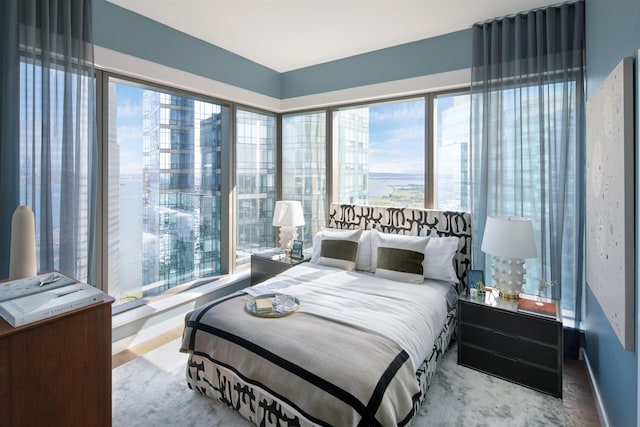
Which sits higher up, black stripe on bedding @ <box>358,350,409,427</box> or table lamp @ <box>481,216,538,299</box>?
table lamp @ <box>481,216,538,299</box>

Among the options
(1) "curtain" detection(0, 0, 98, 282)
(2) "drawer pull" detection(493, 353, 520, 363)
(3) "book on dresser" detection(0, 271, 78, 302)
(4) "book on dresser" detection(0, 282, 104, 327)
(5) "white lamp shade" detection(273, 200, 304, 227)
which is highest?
(1) "curtain" detection(0, 0, 98, 282)

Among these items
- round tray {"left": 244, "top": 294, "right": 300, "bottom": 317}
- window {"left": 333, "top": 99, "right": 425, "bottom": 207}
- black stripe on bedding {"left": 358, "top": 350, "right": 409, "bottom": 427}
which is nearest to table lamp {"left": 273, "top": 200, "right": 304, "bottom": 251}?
window {"left": 333, "top": 99, "right": 425, "bottom": 207}

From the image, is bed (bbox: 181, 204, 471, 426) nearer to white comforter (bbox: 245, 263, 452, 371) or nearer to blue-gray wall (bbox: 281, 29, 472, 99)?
white comforter (bbox: 245, 263, 452, 371)

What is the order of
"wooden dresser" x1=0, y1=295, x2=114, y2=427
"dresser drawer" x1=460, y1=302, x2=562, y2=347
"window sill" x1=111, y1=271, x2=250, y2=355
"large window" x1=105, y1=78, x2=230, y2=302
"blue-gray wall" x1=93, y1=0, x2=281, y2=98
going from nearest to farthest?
"wooden dresser" x1=0, y1=295, x2=114, y2=427, "dresser drawer" x1=460, y1=302, x2=562, y2=347, "blue-gray wall" x1=93, y1=0, x2=281, y2=98, "window sill" x1=111, y1=271, x2=250, y2=355, "large window" x1=105, y1=78, x2=230, y2=302

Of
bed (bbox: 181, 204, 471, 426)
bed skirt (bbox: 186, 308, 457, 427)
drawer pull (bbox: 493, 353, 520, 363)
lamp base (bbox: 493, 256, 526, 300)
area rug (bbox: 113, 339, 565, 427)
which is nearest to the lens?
bed (bbox: 181, 204, 471, 426)

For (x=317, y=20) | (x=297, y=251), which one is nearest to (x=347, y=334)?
(x=297, y=251)

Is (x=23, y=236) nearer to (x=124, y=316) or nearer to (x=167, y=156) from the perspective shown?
(x=124, y=316)

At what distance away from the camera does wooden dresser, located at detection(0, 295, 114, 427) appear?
112 cm

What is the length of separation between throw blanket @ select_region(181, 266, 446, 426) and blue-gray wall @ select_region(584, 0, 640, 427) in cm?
91

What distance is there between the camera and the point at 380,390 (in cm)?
152

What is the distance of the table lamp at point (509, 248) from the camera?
2.35 metres

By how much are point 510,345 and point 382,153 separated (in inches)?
86.7

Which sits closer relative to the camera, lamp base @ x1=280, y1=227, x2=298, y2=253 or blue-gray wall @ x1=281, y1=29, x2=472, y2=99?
blue-gray wall @ x1=281, y1=29, x2=472, y2=99

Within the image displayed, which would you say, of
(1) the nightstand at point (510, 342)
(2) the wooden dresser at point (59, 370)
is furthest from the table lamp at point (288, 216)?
(2) the wooden dresser at point (59, 370)
